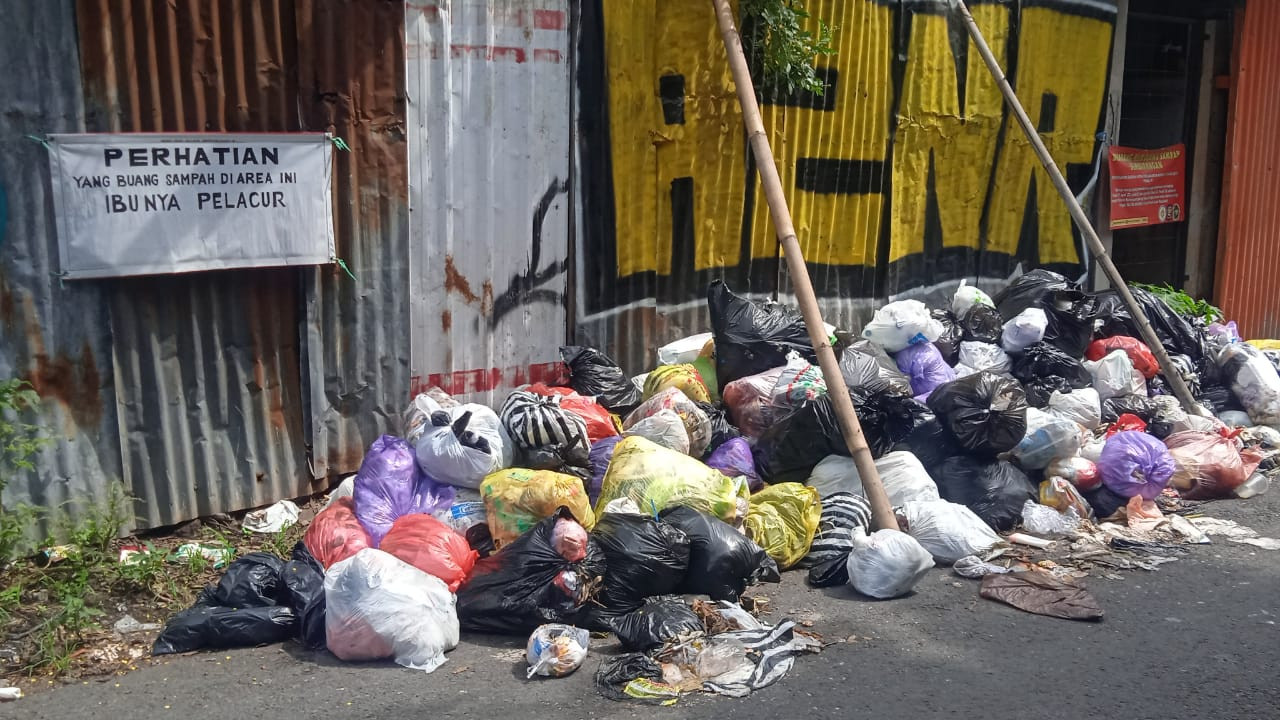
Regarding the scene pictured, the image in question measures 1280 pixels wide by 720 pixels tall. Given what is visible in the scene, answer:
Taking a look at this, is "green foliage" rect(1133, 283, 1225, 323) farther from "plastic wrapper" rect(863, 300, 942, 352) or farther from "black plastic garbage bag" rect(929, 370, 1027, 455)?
"black plastic garbage bag" rect(929, 370, 1027, 455)

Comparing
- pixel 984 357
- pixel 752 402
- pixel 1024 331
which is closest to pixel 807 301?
pixel 752 402

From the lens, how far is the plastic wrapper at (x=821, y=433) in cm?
558

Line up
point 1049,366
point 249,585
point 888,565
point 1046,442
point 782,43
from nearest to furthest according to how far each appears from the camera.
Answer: point 249,585 < point 888,565 < point 1046,442 < point 782,43 < point 1049,366

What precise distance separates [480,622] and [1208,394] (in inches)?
217

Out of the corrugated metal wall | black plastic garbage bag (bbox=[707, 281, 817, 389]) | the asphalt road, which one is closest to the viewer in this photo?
the asphalt road

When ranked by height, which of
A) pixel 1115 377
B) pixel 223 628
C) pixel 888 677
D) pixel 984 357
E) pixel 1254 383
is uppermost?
pixel 984 357

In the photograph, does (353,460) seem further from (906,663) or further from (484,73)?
(906,663)

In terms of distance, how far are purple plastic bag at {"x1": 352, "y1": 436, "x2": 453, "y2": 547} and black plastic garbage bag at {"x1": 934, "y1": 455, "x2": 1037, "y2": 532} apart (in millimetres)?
2479

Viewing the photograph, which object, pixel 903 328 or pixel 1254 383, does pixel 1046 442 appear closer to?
pixel 903 328

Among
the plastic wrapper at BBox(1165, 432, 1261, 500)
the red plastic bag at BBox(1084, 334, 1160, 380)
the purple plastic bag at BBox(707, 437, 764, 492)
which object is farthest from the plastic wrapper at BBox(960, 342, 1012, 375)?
the purple plastic bag at BBox(707, 437, 764, 492)

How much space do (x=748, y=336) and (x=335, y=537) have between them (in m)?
2.59

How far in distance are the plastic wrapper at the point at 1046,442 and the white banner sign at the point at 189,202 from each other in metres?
3.61

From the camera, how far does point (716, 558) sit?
4.59 metres

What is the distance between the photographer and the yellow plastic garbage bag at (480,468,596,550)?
4812 mm
